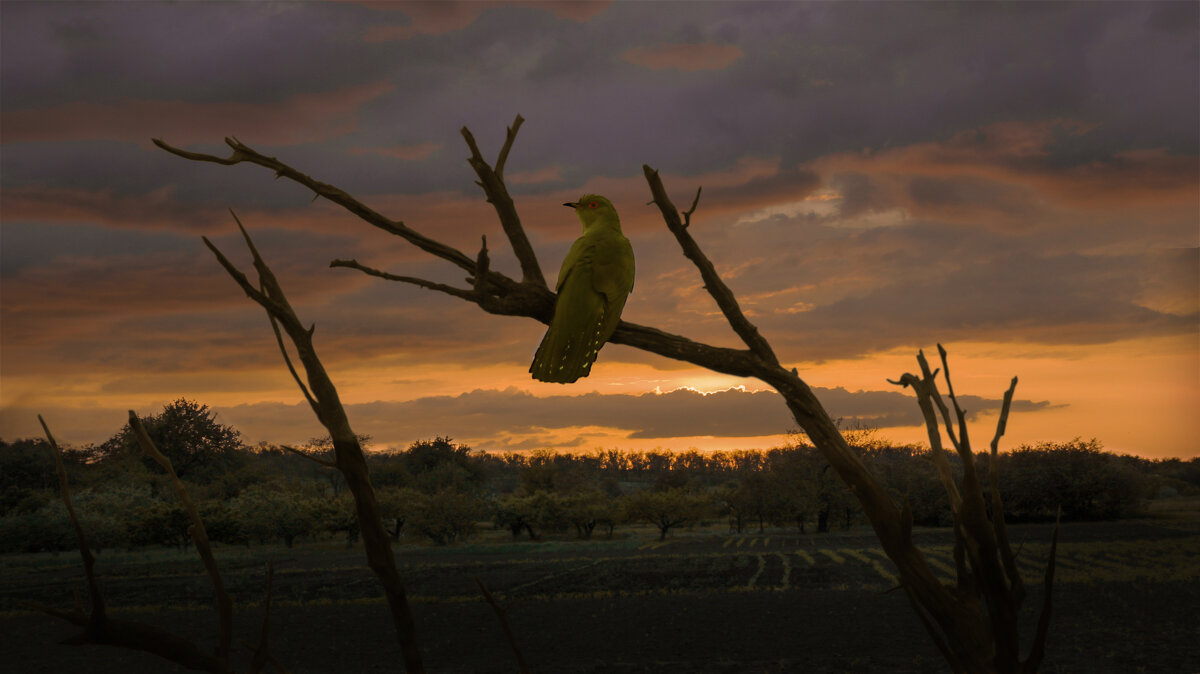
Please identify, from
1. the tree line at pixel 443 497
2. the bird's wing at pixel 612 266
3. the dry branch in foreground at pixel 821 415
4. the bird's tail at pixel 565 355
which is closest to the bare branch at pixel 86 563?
the dry branch in foreground at pixel 821 415

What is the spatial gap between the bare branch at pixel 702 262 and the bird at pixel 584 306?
245 mm

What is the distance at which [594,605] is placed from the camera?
28688mm

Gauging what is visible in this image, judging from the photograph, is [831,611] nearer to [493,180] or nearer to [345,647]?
[345,647]

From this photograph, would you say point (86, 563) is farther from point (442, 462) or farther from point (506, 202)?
point (442, 462)

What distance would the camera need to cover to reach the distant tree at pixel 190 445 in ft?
275

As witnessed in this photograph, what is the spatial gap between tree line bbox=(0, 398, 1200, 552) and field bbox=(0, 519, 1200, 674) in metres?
12.4

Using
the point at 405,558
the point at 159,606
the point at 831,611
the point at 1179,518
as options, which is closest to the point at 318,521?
the point at 405,558

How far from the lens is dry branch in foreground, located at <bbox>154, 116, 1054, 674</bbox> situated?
80.6 inches

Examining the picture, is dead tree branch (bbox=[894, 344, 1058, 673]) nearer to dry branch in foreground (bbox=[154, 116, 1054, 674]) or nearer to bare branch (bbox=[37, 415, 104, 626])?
dry branch in foreground (bbox=[154, 116, 1054, 674])

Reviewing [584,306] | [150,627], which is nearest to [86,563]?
[150,627]

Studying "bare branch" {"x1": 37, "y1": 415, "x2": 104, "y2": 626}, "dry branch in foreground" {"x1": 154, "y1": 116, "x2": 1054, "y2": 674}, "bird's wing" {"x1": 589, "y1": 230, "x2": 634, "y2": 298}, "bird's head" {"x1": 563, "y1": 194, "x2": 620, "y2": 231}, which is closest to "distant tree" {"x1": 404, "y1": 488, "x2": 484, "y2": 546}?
"bird's head" {"x1": 563, "y1": 194, "x2": 620, "y2": 231}

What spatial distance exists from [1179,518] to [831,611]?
181ft

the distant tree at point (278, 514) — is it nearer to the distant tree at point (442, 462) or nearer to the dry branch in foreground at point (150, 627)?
the distant tree at point (442, 462)

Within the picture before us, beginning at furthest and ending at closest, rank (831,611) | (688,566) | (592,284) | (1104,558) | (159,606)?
(688,566), (1104,558), (159,606), (831,611), (592,284)
